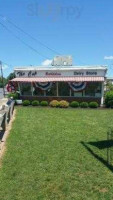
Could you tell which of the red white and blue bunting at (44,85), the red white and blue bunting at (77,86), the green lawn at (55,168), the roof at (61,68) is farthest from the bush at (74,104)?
the green lawn at (55,168)

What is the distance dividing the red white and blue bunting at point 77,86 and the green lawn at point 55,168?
16691 mm

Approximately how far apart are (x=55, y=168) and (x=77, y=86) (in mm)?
22677

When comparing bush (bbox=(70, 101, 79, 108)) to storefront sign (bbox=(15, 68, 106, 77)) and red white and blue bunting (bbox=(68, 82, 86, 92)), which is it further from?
storefront sign (bbox=(15, 68, 106, 77))

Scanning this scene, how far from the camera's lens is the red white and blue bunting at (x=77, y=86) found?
102 ft

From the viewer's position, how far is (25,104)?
30.1 meters

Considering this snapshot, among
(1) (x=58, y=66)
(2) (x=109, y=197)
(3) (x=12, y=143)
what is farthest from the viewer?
(1) (x=58, y=66)

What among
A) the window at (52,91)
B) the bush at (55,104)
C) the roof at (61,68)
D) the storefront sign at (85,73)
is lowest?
the bush at (55,104)

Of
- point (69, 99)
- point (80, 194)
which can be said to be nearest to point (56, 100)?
point (69, 99)

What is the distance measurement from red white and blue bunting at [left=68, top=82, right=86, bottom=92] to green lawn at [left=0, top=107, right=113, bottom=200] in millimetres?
16691

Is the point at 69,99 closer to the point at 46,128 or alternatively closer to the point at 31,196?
the point at 46,128

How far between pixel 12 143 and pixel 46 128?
4.19m

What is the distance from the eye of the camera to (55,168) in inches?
355

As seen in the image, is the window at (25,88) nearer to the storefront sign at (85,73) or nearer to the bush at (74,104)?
the storefront sign at (85,73)

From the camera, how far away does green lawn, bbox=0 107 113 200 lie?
726cm
